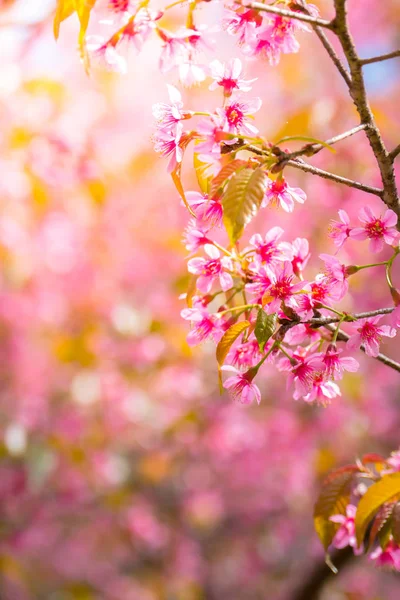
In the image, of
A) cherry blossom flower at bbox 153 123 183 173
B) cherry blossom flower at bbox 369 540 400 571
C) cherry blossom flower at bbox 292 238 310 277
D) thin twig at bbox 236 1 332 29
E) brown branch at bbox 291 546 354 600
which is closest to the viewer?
thin twig at bbox 236 1 332 29

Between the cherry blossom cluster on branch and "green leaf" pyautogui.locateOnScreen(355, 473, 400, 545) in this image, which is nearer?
the cherry blossom cluster on branch

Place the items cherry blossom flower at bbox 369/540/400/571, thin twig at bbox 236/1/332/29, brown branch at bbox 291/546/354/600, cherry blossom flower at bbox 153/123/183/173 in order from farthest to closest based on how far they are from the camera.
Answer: brown branch at bbox 291/546/354/600 → cherry blossom flower at bbox 369/540/400/571 → cherry blossom flower at bbox 153/123/183/173 → thin twig at bbox 236/1/332/29

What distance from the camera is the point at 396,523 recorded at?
2.83 feet

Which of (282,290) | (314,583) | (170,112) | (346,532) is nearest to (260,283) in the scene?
(282,290)

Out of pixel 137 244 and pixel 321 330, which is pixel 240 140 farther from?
pixel 137 244

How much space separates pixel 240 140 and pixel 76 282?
4.27m

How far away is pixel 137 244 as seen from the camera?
5.43m

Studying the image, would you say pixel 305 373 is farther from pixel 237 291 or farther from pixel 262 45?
pixel 262 45

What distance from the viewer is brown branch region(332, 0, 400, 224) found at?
64 cm

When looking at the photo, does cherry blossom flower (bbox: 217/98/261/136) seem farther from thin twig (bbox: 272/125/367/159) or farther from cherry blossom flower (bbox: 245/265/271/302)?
cherry blossom flower (bbox: 245/265/271/302)

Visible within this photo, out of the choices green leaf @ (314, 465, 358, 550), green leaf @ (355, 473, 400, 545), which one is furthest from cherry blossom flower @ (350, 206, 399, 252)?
green leaf @ (314, 465, 358, 550)

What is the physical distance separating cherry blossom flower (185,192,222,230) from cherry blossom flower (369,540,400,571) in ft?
2.05

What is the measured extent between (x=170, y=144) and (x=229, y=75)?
0.41ft

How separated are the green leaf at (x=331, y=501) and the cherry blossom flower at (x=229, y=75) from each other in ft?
2.22
